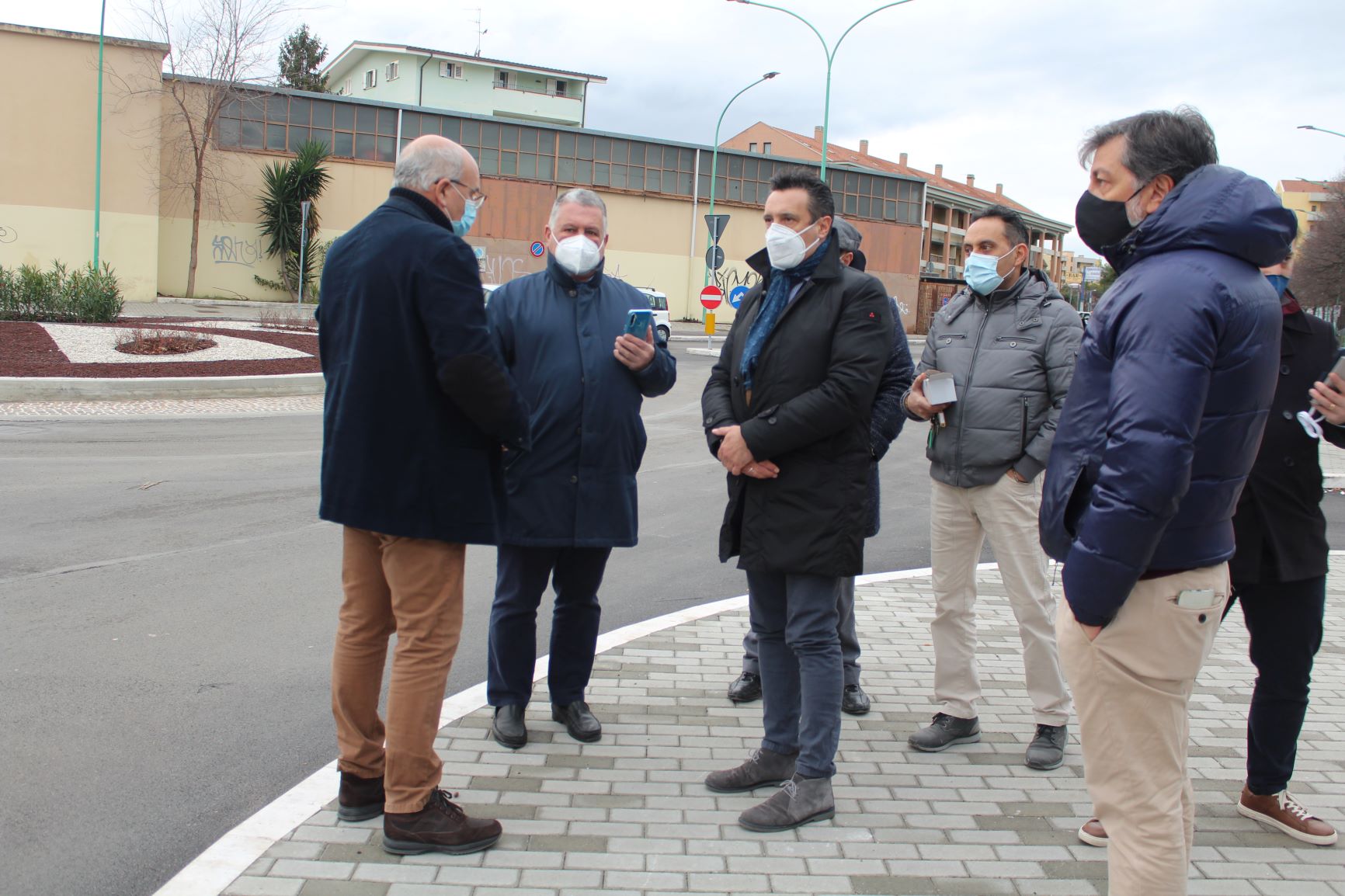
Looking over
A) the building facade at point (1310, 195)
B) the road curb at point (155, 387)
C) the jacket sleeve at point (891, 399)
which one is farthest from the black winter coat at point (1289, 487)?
the building facade at point (1310, 195)

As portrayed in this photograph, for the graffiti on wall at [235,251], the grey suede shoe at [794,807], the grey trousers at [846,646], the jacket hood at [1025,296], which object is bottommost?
the grey suede shoe at [794,807]

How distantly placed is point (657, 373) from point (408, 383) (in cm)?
127

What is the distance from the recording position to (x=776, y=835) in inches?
140

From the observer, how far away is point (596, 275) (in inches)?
173

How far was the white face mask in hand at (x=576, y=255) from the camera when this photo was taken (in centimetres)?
424

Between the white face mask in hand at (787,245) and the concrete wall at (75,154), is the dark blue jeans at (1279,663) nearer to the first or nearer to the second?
the white face mask in hand at (787,245)

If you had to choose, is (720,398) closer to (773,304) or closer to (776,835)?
(773,304)

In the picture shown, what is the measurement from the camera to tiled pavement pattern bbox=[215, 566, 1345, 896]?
3.23 m

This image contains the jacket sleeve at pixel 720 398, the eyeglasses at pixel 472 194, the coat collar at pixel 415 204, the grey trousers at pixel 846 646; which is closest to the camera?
the coat collar at pixel 415 204

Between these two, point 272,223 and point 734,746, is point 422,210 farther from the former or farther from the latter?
point 272,223

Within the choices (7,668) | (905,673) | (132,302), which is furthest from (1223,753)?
(132,302)

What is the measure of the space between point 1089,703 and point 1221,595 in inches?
15.8

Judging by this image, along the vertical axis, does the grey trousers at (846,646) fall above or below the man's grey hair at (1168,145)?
below

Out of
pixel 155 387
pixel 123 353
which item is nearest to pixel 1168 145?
pixel 155 387
